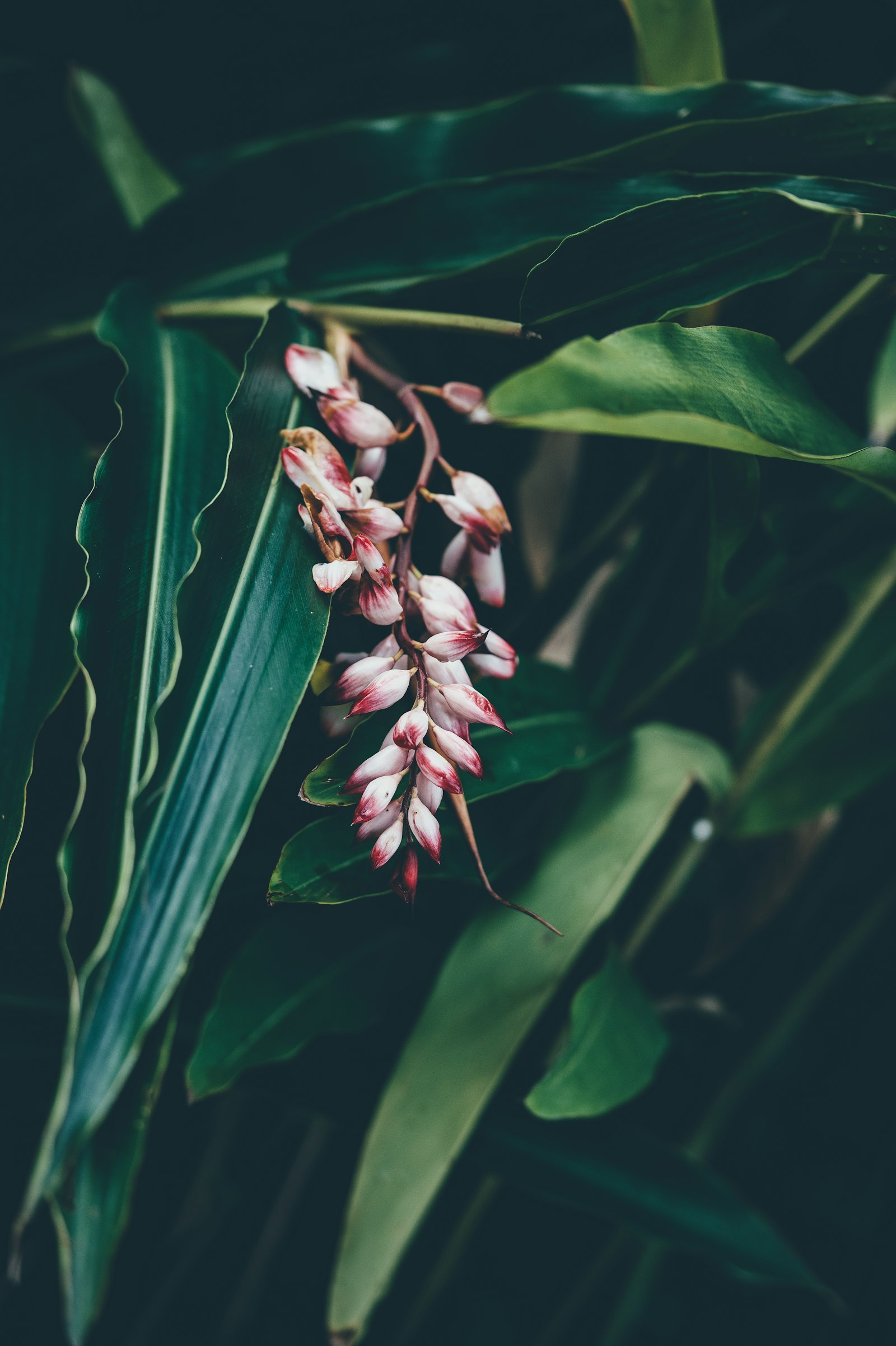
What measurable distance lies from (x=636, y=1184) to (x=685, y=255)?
0.50 meters

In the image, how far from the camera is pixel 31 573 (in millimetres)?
323

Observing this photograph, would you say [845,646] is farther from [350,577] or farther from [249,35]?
[249,35]

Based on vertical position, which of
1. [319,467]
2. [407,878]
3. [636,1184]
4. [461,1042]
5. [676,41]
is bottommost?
[636,1184]

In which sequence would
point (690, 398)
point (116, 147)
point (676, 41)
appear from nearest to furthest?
point (690, 398) < point (676, 41) < point (116, 147)

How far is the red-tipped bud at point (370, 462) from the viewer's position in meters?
0.30

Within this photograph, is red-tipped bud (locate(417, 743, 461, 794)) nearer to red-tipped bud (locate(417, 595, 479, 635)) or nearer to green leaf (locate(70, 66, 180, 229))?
red-tipped bud (locate(417, 595, 479, 635))

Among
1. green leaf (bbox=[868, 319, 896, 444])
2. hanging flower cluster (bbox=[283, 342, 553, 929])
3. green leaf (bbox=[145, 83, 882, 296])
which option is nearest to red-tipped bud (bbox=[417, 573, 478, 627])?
hanging flower cluster (bbox=[283, 342, 553, 929])

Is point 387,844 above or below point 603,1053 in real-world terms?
above

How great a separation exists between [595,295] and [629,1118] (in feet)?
1.83

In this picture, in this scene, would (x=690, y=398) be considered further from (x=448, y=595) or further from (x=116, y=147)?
(x=116, y=147)

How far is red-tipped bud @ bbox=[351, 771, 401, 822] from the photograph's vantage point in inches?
9.5

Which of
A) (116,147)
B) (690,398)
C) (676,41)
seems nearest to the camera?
(690,398)

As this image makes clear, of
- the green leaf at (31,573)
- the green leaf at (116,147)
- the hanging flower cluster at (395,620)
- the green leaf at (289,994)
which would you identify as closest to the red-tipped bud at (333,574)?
the hanging flower cluster at (395,620)

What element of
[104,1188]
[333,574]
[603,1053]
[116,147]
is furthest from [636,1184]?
[116,147]
